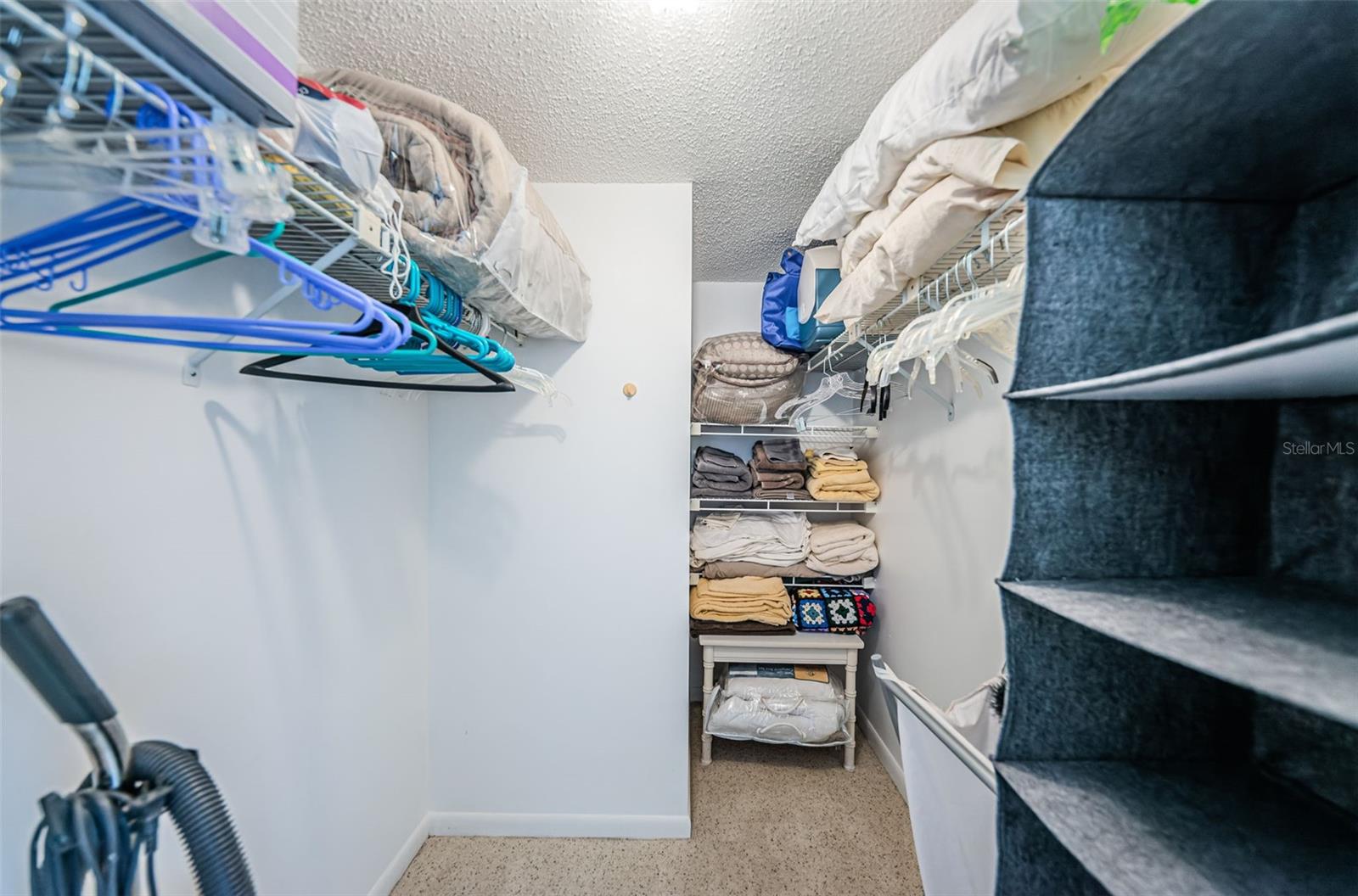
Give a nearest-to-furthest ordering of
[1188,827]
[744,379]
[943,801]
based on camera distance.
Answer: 1. [1188,827]
2. [943,801]
3. [744,379]

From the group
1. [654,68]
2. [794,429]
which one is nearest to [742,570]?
[794,429]

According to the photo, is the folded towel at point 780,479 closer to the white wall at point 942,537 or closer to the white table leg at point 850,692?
the white wall at point 942,537

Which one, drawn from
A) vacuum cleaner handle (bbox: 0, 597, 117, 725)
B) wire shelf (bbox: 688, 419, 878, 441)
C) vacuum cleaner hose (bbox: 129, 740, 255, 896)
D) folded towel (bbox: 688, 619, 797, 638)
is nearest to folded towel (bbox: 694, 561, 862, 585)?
folded towel (bbox: 688, 619, 797, 638)

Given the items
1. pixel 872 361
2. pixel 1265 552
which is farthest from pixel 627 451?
pixel 1265 552

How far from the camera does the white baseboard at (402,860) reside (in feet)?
4.50

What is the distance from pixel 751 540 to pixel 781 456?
15.7 inches

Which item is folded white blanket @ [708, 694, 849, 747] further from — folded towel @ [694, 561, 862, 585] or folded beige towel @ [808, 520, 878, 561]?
folded beige towel @ [808, 520, 878, 561]

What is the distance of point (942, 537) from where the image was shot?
1.55 metres

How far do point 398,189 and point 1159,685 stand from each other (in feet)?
4.75

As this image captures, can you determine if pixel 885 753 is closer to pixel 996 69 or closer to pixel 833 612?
pixel 833 612

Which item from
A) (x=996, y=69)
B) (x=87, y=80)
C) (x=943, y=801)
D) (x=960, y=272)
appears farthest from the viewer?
(x=960, y=272)

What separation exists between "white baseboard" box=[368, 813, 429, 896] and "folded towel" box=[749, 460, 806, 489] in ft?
5.84

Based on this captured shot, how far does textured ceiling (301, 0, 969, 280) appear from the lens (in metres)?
0.99

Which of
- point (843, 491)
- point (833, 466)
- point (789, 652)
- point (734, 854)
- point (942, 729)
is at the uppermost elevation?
point (833, 466)
